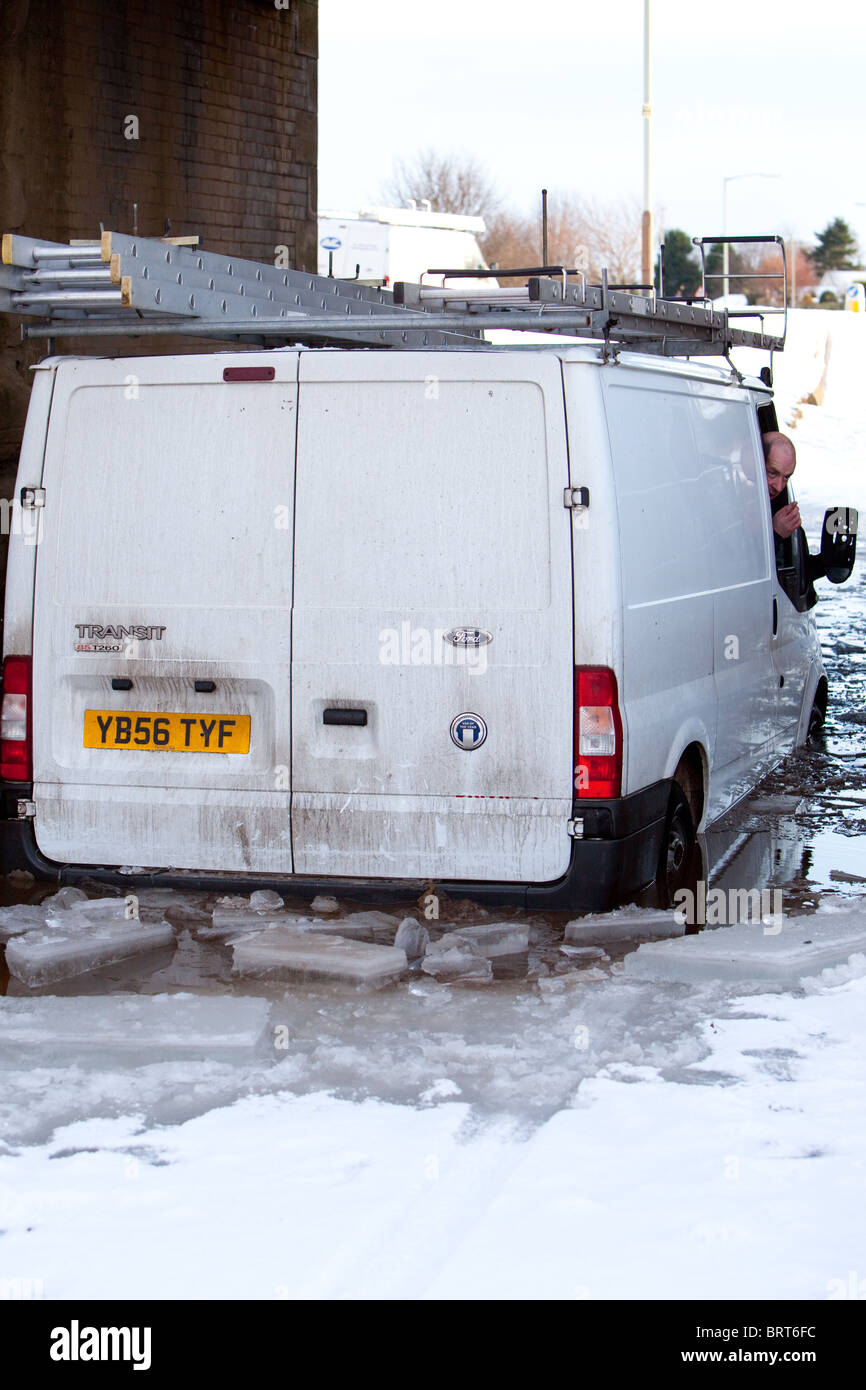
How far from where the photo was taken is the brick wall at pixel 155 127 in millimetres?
11016

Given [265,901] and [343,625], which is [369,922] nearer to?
[265,901]

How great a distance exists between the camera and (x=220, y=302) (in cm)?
609

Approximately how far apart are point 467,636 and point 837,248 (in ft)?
371

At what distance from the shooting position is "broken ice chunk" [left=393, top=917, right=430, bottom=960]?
570cm

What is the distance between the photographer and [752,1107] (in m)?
4.44

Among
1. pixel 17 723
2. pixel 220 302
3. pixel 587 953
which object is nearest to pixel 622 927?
pixel 587 953

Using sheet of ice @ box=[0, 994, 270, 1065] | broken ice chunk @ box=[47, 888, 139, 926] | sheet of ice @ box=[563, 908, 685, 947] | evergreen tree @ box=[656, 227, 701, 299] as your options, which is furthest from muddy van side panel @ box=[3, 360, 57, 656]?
evergreen tree @ box=[656, 227, 701, 299]

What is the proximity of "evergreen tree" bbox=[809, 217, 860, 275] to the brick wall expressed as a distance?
103105mm

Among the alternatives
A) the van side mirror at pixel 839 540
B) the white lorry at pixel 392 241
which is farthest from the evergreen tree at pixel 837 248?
the van side mirror at pixel 839 540

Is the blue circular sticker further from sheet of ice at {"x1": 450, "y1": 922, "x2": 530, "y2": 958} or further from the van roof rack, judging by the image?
the van roof rack

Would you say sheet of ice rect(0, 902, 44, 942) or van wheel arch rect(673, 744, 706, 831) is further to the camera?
van wheel arch rect(673, 744, 706, 831)
